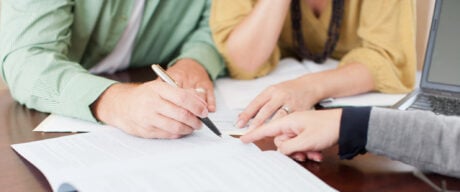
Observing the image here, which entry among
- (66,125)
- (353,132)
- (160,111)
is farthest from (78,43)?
(353,132)

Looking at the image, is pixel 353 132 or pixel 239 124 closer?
pixel 353 132

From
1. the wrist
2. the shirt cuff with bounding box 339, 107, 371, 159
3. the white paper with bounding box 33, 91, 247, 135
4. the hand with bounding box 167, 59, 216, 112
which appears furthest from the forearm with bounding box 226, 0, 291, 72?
the shirt cuff with bounding box 339, 107, 371, 159

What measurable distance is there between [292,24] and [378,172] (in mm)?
617

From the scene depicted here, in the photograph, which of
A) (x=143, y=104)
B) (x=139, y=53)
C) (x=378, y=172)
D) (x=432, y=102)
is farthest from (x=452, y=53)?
(x=139, y=53)

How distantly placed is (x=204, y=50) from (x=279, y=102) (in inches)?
11.8

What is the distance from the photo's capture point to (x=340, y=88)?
944mm

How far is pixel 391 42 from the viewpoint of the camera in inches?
40.4

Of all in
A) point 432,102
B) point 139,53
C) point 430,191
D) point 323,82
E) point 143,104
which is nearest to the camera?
point 430,191

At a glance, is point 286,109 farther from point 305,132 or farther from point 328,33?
point 328,33

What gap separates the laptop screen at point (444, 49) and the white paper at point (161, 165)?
383mm

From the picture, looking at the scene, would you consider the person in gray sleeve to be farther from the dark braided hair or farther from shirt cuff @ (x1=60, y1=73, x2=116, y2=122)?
the dark braided hair

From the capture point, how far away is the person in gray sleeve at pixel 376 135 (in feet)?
1.94

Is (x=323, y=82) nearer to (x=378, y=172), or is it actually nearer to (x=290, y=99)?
(x=290, y=99)

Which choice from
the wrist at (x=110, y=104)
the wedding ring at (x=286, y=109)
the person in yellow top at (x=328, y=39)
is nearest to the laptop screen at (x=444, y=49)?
the person in yellow top at (x=328, y=39)
